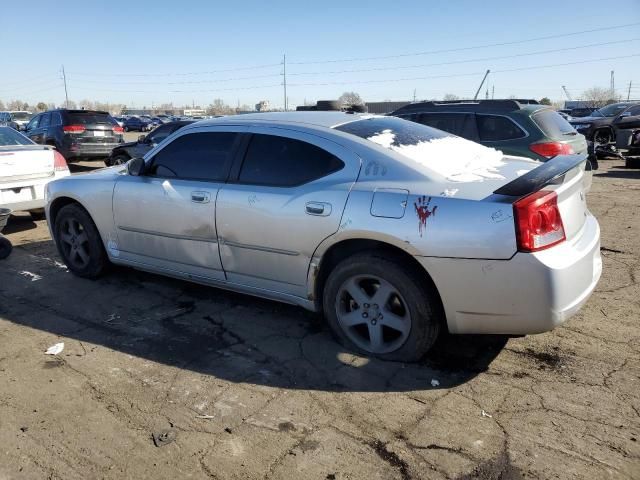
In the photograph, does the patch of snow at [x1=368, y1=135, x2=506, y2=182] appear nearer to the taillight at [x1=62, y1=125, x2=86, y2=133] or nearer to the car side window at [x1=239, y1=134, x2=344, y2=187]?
the car side window at [x1=239, y1=134, x2=344, y2=187]

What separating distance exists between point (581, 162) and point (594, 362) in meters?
1.31

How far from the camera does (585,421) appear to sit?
2.69 m

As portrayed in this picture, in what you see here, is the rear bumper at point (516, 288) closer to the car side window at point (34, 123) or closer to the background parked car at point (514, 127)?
the background parked car at point (514, 127)

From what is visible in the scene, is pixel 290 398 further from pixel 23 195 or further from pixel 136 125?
pixel 136 125

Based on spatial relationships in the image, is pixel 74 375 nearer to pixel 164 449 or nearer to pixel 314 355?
pixel 164 449

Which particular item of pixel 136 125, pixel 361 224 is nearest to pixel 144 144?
pixel 361 224

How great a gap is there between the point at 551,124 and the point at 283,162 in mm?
4888

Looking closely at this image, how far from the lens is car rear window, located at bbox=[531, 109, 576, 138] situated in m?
6.84

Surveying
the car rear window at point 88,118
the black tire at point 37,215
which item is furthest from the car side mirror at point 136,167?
the car rear window at point 88,118

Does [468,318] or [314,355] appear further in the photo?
[314,355]

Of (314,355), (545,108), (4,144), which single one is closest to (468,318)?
(314,355)

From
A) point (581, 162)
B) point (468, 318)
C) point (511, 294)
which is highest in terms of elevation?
point (581, 162)

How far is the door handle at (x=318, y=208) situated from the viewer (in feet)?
11.1

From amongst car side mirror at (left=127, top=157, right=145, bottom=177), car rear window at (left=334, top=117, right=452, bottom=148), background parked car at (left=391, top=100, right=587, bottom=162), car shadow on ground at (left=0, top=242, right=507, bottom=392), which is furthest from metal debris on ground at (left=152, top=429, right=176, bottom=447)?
background parked car at (left=391, top=100, right=587, bottom=162)
